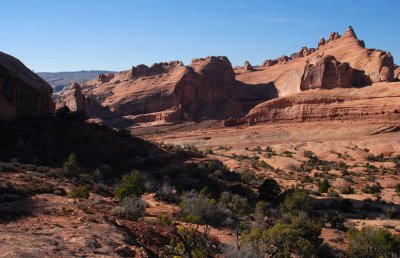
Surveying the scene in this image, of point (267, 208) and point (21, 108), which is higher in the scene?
point (21, 108)

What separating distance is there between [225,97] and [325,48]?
83.4ft

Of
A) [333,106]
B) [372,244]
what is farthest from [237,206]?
[333,106]

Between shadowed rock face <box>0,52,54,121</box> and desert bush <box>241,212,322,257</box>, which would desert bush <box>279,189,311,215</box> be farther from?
shadowed rock face <box>0,52,54,121</box>

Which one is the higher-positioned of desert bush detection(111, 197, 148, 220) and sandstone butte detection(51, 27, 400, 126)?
sandstone butte detection(51, 27, 400, 126)

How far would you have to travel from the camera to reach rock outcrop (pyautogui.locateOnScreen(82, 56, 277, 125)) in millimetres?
77188

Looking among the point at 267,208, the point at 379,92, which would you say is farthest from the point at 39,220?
the point at 379,92

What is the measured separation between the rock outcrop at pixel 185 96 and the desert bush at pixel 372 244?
200 feet

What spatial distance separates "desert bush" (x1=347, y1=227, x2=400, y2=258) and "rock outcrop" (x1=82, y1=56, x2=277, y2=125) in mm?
60814

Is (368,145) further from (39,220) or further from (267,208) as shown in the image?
(39,220)

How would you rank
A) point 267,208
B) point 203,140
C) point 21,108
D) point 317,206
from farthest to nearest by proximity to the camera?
point 203,140 < point 21,108 < point 317,206 < point 267,208

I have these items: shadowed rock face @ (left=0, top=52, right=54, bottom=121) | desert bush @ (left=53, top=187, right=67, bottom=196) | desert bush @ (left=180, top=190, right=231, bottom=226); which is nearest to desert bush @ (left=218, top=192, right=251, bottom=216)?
→ desert bush @ (left=180, top=190, right=231, bottom=226)

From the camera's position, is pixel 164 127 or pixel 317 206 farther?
pixel 164 127

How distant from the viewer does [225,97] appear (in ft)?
264

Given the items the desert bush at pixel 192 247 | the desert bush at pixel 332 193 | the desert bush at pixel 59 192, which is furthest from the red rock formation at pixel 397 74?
→ the desert bush at pixel 192 247
